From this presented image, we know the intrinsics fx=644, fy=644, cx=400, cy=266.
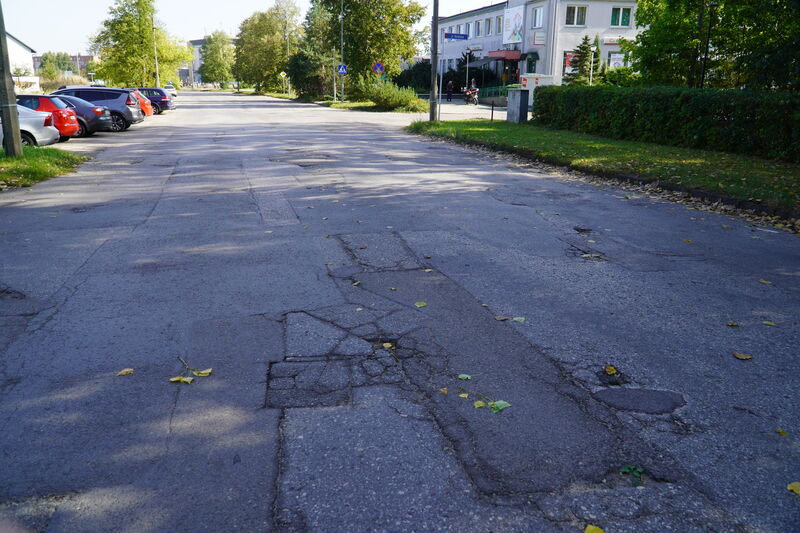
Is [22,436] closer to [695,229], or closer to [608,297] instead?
[608,297]

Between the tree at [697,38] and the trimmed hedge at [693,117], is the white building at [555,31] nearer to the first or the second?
the tree at [697,38]

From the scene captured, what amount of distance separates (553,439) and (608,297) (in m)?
2.63

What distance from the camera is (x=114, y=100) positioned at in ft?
87.2

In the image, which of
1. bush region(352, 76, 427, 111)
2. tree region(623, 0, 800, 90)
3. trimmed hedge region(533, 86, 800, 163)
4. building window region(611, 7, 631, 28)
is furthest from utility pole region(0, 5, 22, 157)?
building window region(611, 7, 631, 28)

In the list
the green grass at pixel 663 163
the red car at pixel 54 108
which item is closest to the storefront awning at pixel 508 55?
the green grass at pixel 663 163

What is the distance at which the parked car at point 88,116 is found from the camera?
23766 millimetres

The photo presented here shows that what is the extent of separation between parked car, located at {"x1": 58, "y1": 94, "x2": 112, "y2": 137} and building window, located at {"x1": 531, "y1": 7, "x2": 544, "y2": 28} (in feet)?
126

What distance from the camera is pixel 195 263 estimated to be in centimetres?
663

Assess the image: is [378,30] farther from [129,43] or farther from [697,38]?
[697,38]

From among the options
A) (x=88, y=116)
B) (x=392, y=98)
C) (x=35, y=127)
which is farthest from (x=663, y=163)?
(x=392, y=98)

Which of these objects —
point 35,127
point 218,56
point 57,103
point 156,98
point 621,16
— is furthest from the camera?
point 218,56

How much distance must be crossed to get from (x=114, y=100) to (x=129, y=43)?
36.6 m

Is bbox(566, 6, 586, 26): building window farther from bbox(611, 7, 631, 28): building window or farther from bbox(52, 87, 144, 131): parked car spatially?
bbox(52, 87, 144, 131): parked car

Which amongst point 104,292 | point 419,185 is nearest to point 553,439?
point 104,292
